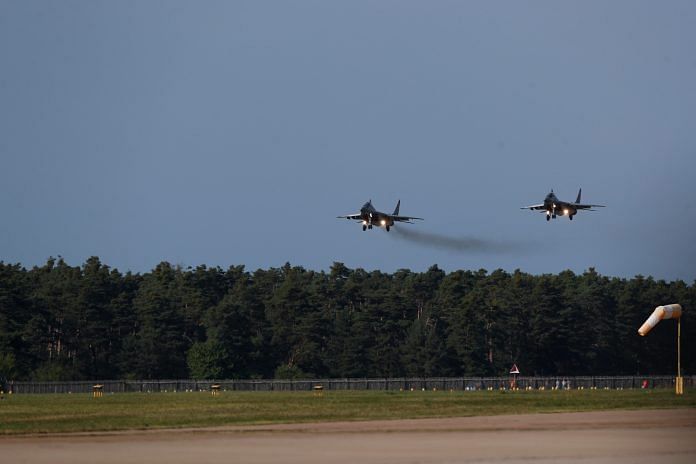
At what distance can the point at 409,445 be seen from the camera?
1774 inches

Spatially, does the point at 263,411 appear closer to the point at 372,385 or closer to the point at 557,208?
the point at 557,208

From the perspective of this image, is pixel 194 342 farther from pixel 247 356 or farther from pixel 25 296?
pixel 25 296

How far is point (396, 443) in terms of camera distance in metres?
45.8

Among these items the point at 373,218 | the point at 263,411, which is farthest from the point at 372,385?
the point at 263,411

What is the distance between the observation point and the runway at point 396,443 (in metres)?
40.5

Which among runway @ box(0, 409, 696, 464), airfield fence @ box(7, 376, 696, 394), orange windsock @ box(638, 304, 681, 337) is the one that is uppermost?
orange windsock @ box(638, 304, 681, 337)

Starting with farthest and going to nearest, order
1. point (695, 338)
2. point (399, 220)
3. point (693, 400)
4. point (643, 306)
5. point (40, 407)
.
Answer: point (643, 306), point (695, 338), point (399, 220), point (40, 407), point (693, 400)

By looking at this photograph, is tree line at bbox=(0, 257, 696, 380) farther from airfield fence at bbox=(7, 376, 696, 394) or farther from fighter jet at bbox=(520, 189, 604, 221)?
fighter jet at bbox=(520, 189, 604, 221)

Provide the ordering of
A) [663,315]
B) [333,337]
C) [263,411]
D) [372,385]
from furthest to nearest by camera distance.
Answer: [333,337]
[372,385]
[663,315]
[263,411]

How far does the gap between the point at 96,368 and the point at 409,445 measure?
142 m

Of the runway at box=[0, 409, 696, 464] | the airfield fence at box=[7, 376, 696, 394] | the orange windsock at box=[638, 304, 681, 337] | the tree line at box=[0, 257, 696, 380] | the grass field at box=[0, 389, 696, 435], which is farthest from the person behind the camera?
the tree line at box=[0, 257, 696, 380]

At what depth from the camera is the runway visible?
4050 centimetres

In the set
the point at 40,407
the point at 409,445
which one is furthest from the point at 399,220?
the point at 409,445

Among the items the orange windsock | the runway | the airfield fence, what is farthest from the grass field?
the airfield fence
